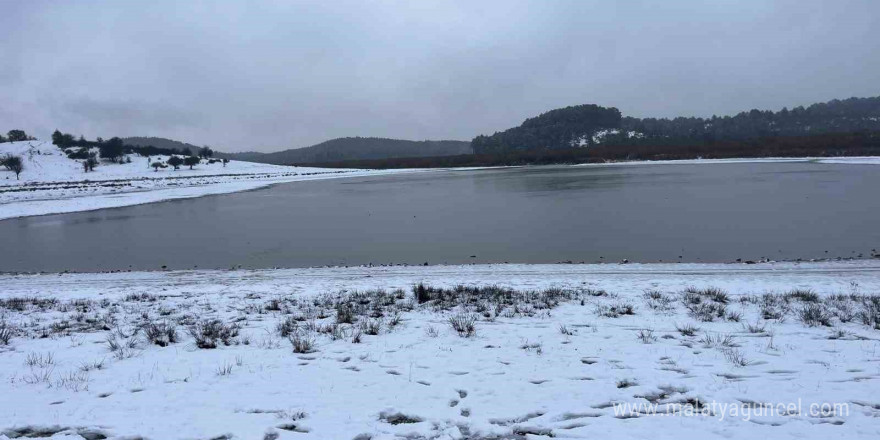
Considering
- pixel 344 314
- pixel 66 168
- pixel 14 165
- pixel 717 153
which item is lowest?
pixel 344 314

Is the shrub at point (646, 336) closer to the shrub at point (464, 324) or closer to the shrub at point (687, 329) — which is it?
the shrub at point (687, 329)

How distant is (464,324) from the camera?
24.6 feet

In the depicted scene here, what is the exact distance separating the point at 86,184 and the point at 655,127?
595 ft

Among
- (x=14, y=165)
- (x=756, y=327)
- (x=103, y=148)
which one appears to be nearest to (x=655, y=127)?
(x=103, y=148)

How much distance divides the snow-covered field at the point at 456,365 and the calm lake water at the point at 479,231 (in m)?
5.68

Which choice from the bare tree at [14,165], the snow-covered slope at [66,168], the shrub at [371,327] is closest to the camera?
the shrub at [371,327]

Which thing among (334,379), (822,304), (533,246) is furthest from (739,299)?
(533,246)

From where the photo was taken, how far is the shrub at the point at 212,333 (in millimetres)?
6867

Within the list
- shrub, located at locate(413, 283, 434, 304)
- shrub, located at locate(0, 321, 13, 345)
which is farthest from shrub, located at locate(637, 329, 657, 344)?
shrub, located at locate(0, 321, 13, 345)

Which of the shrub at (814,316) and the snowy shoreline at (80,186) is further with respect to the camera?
the snowy shoreline at (80,186)

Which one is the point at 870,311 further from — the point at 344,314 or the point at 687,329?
the point at 344,314

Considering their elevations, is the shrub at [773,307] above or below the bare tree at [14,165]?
below

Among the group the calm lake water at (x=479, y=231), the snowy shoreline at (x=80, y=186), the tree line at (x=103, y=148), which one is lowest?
the calm lake water at (x=479, y=231)

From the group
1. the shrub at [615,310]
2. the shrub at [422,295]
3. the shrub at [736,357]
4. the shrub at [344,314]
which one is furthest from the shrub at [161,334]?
the shrub at [736,357]
